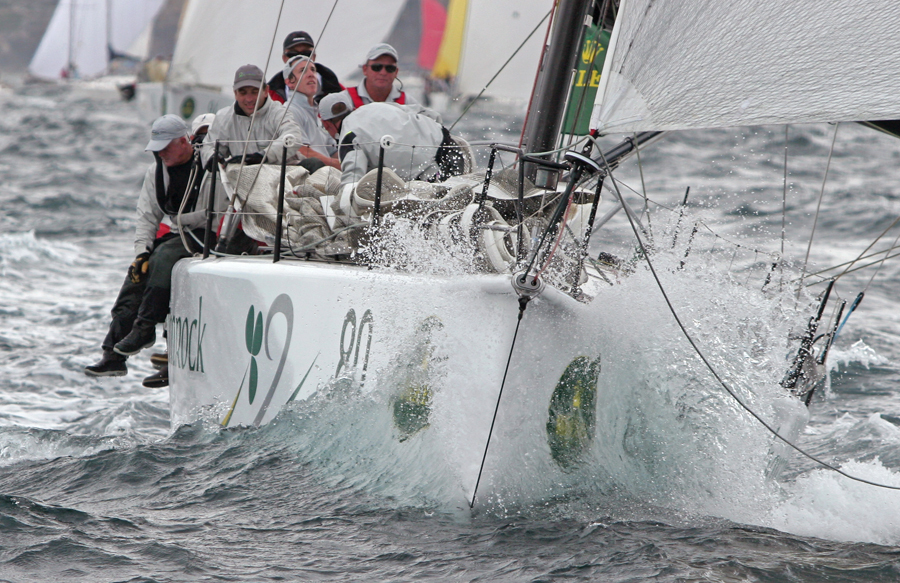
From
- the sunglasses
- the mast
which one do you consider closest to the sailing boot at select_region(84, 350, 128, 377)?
the sunglasses

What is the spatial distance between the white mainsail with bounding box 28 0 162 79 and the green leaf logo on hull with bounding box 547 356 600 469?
95.5 feet

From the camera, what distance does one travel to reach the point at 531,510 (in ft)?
10.6

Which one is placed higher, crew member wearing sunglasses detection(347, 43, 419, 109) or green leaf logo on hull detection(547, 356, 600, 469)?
crew member wearing sunglasses detection(347, 43, 419, 109)

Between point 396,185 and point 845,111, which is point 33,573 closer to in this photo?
point 396,185

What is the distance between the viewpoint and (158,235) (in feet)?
16.6

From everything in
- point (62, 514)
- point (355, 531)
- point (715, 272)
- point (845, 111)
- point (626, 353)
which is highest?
point (845, 111)

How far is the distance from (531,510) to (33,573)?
148 centimetres

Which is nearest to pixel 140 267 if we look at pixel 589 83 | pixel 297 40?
pixel 297 40

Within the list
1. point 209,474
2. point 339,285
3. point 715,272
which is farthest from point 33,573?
point 715,272

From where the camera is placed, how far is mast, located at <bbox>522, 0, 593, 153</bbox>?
3.66 meters

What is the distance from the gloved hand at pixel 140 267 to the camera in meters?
4.89

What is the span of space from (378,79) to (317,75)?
0.82 metres

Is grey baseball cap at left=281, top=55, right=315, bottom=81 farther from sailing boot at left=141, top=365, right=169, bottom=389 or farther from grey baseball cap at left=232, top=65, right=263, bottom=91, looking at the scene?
sailing boot at left=141, top=365, right=169, bottom=389

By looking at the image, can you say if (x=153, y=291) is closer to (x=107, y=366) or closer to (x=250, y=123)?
(x=107, y=366)
